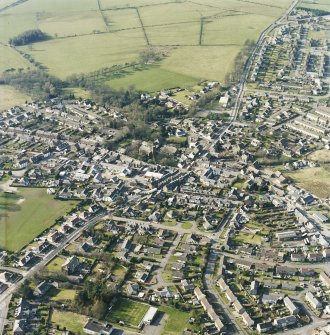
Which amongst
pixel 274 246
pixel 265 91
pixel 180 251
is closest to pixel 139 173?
pixel 180 251

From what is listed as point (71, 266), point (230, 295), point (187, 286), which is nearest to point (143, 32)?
point (71, 266)

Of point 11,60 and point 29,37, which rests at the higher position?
point 29,37

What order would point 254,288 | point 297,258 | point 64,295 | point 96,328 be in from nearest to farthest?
1. point 96,328
2. point 254,288
3. point 64,295
4. point 297,258

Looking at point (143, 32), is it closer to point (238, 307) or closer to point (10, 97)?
point (10, 97)

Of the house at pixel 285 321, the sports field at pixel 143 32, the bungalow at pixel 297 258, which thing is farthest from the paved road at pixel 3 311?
the sports field at pixel 143 32

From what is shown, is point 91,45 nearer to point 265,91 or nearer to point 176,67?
point 176,67

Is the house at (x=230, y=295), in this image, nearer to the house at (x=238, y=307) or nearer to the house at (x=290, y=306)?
the house at (x=238, y=307)
